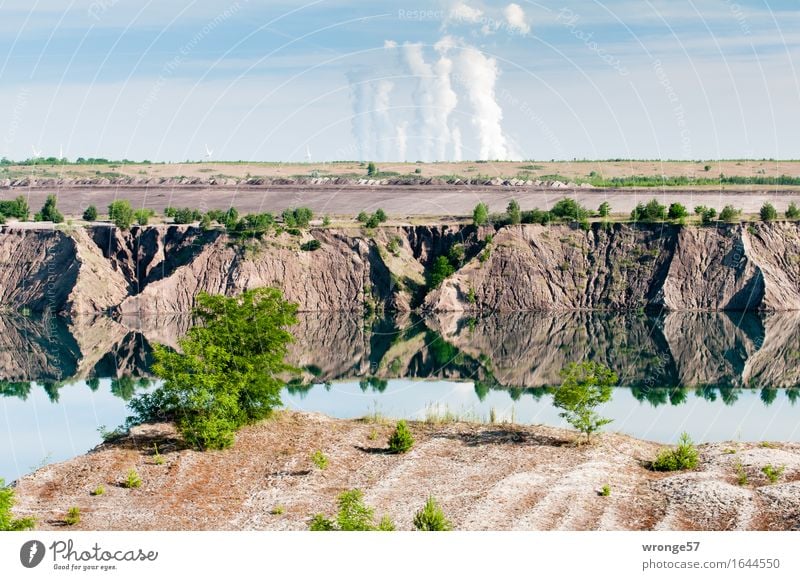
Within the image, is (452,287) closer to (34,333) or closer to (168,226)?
(168,226)

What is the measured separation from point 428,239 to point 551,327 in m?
26.5

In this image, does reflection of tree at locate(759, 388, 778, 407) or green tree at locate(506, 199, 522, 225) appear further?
green tree at locate(506, 199, 522, 225)

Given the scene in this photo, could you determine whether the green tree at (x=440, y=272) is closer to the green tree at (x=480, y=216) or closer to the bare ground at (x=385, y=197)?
the green tree at (x=480, y=216)

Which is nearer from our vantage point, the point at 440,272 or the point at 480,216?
the point at 440,272

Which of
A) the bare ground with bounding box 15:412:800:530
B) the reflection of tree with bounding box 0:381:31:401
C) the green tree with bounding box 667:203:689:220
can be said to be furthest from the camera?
the green tree with bounding box 667:203:689:220

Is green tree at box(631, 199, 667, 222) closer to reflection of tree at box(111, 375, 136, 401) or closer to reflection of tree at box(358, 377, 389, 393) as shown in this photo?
reflection of tree at box(358, 377, 389, 393)

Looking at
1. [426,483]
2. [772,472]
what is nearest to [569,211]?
[772,472]

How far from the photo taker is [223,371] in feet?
146

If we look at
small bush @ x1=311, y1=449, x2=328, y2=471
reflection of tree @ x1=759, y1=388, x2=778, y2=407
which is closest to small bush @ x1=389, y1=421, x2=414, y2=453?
small bush @ x1=311, y1=449, x2=328, y2=471

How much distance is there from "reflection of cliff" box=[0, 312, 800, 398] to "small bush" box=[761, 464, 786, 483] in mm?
27384

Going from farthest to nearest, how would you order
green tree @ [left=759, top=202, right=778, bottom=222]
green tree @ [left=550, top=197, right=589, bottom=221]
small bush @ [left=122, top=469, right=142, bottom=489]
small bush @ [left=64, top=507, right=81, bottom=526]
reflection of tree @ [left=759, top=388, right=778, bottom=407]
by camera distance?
green tree @ [left=550, top=197, right=589, bottom=221]
green tree @ [left=759, top=202, right=778, bottom=222]
reflection of tree @ [left=759, top=388, right=778, bottom=407]
small bush @ [left=122, top=469, right=142, bottom=489]
small bush @ [left=64, top=507, right=81, bottom=526]

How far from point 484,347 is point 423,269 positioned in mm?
33738

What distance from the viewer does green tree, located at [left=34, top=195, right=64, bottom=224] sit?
13175 centimetres

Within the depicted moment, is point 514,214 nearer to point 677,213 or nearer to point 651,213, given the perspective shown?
point 651,213
